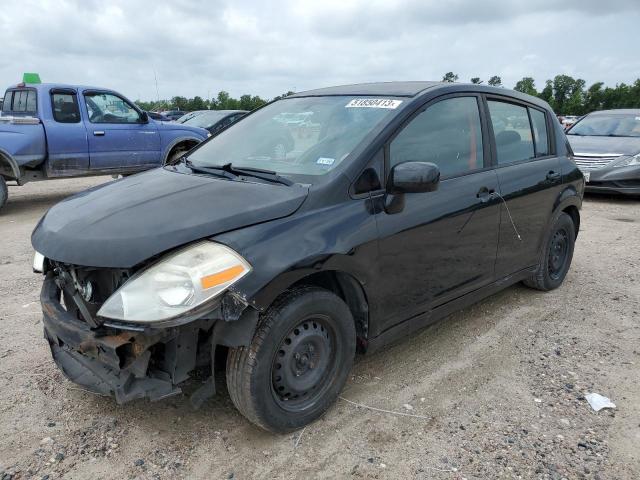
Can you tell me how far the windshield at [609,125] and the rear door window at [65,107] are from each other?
30.7 ft

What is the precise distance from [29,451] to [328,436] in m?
1.45

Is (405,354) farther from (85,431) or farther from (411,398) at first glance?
(85,431)

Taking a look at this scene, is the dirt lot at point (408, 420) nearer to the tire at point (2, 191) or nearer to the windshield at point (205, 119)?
the tire at point (2, 191)

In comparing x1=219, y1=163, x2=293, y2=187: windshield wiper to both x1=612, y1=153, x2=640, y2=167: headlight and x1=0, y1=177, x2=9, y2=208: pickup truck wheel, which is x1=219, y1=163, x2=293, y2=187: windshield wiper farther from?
x1=612, y1=153, x2=640, y2=167: headlight

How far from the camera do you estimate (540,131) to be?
4.41 m

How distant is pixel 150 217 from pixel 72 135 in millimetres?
6946

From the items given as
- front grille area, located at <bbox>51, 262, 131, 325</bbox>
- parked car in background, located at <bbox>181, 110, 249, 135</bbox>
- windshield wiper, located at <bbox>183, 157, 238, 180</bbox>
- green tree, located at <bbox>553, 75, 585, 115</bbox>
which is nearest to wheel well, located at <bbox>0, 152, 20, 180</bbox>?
parked car in background, located at <bbox>181, 110, 249, 135</bbox>

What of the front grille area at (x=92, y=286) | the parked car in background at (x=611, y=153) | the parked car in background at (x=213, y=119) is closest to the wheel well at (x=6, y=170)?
the parked car in background at (x=213, y=119)

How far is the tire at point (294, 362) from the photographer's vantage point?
2410 mm

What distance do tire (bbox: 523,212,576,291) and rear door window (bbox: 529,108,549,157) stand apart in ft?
2.03

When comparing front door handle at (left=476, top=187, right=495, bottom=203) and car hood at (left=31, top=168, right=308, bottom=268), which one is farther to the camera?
front door handle at (left=476, top=187, right=495, bottom=203)

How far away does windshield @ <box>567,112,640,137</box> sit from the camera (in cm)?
995

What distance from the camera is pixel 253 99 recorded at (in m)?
48.5

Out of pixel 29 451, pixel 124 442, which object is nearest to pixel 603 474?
pixel 124 442
